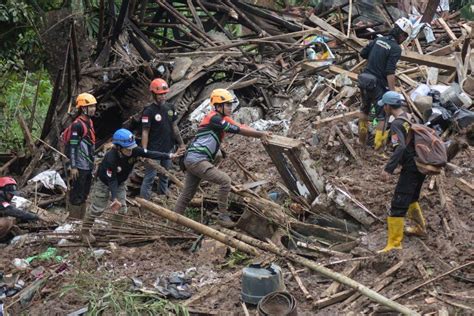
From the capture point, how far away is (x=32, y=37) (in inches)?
557

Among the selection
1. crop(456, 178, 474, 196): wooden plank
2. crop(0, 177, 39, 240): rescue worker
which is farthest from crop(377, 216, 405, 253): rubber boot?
crop(0, 177, 39, 240): rescue worker

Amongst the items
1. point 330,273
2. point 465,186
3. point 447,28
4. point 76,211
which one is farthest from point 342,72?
point 330,273

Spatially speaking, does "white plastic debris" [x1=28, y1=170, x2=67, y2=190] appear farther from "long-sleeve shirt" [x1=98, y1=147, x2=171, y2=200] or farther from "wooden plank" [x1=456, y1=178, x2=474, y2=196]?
"wooden plank" [x1=456, y1=178, x2=474, y2=196]

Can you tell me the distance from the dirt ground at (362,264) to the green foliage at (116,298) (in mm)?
93

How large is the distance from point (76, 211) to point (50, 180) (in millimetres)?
1338

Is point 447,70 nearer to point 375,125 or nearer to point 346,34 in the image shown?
point 375,125

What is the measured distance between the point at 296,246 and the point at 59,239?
306 cm

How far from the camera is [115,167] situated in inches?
332

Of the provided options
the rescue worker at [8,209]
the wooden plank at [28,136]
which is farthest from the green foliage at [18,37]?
the rescue worker at [8,209]

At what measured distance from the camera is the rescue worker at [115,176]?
27.4ft

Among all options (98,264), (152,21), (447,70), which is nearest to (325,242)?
(98,264)

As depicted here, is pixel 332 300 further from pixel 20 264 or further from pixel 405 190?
pixel 20 264

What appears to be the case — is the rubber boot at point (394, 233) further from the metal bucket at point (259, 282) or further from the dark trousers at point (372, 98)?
the dark trousers at point (372, 98)

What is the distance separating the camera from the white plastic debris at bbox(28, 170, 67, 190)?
425 inches
